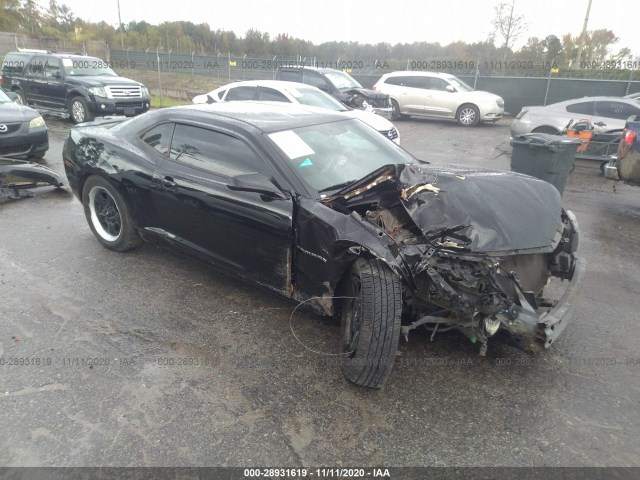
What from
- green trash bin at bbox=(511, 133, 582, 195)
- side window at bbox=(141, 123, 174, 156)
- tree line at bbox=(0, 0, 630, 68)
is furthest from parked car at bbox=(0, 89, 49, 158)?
tree line at bbox=(0, 0, 630, 68)

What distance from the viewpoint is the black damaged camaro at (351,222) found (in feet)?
8.63

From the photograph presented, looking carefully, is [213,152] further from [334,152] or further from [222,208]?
[334,152]

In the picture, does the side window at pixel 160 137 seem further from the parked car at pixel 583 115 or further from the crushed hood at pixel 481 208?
the parked car at pixel 583 115

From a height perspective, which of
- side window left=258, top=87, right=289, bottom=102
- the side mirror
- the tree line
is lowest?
the side mirror

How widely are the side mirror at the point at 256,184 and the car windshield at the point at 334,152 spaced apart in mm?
228

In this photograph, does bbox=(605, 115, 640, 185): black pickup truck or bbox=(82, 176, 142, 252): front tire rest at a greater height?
bbox=(605, 115, 640, 185): black pickup truck

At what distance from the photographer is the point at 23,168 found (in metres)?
6.17

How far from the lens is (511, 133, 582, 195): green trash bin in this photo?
6258 mm

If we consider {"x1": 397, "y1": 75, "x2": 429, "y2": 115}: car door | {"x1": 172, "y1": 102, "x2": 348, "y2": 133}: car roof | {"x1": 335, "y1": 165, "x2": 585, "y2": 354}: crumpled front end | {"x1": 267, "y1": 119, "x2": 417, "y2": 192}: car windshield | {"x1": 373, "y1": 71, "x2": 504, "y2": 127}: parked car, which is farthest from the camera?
{"x1": 397, "y1": 75, "x2": 429, "y2": 115}: car door

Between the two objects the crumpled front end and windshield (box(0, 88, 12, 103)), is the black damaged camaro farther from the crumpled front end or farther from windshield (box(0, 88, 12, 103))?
windshield (box(0, 88, 12, 103))

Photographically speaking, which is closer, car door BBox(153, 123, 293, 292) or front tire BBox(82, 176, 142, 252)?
car door BBox(153, 123, 293, 292)

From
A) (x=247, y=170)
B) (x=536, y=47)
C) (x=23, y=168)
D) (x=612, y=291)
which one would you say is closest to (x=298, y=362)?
(x=247, y=170)

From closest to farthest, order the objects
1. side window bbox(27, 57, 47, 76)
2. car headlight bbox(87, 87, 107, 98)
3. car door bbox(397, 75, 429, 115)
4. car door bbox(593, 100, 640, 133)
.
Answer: car door bbox(593, 100, 640, 133) → car headlight bbox(87, 87, 107, 98) → side window bbox(27, 57, 47, 76) → car door bbox(397, 75, 429, 115)

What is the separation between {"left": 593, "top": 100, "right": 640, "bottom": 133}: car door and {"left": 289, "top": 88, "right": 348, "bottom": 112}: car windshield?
18.6 feet
